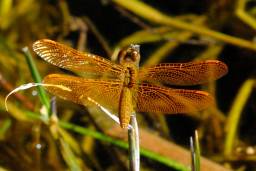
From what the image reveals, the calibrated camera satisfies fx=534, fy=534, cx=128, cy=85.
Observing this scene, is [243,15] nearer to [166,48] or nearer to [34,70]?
[166,48]

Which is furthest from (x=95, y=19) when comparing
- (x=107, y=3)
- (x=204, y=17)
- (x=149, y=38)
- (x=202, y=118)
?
(x=202, y=118)

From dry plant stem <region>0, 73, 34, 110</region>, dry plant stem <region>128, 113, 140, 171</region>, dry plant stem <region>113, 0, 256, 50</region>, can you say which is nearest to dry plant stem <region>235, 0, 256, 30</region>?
dry plant stem <region>113, 0, 256, 50</region>

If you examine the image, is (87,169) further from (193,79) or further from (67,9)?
(67,9)

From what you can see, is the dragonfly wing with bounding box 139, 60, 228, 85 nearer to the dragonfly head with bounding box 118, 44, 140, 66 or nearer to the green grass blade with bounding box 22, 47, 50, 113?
the dragonfly head with bounding box 118, 44, 140, 66

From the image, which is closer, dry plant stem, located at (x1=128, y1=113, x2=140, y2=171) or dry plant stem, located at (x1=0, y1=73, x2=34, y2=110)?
dry plant stem, located at (x1=128, y1=113, x2=140, y2=171)

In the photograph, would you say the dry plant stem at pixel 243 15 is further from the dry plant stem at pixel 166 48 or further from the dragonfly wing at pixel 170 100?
the dragonfly wing at pixel 170 100

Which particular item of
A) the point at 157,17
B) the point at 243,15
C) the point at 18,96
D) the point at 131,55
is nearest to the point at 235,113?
the point at 243,15

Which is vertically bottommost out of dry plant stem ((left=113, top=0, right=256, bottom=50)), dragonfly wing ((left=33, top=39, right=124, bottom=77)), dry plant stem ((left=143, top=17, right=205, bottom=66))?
dragonfly wing ((left=33, top=39, right=124, bottom=77))

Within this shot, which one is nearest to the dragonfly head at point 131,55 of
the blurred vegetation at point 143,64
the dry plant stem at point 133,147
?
the dry plant stem at point 133,147
